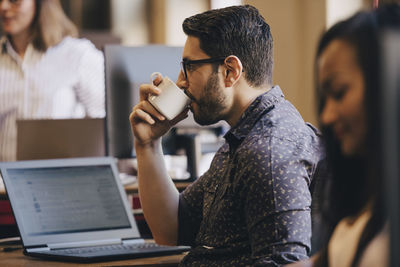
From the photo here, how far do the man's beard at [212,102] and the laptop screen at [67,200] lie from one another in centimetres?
39

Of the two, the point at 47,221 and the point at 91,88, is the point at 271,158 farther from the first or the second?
the point at 91,88

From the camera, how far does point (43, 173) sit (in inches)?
68.1

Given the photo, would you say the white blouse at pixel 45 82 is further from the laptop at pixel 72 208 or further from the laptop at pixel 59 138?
the laptop at pixel 72 208

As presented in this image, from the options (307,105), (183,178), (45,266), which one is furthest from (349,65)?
(307,105)

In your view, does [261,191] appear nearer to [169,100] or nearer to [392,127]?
[169,100]

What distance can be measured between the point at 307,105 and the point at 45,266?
1906mm

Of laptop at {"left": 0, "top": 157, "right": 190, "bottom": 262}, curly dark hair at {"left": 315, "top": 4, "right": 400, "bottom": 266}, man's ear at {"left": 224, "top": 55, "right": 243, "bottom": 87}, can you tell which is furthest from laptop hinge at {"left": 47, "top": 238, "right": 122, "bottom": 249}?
curly dark hair at {"left": 315, "top": 4, "right": 400, "bottom": 266}

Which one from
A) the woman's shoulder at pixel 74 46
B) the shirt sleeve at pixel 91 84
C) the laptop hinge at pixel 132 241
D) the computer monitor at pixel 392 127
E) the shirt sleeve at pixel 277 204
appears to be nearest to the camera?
the computer monitor at pixel 392 127

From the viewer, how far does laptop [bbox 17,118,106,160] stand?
208cm

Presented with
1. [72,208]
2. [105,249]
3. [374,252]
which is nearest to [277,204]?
[374,252]

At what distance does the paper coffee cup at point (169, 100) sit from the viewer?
1.60 m

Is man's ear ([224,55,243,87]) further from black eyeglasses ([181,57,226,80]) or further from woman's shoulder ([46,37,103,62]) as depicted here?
woman's shoulder ([46,37,103,62])

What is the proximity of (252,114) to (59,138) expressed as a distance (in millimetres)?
905

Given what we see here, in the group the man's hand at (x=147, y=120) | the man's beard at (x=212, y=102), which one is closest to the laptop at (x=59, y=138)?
the man's hand at (x=147, y=120)
